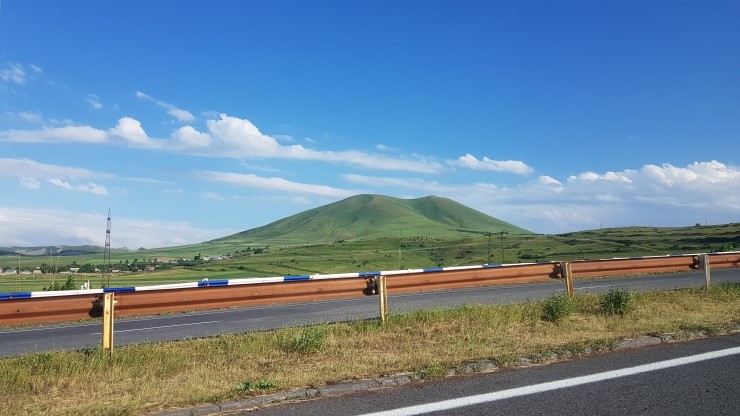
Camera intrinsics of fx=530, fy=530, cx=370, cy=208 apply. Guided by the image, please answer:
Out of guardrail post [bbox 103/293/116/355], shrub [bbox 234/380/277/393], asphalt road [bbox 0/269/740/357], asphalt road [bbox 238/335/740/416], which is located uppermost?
guardrail post [bbox 103/293/116/355]

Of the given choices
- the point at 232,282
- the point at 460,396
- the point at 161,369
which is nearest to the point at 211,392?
the point at 161,369

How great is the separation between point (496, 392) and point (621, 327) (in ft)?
14.4

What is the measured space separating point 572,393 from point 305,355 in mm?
3742

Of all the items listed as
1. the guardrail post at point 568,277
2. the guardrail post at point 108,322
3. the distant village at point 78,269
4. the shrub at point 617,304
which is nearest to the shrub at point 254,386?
the guardrail post at point 108,322

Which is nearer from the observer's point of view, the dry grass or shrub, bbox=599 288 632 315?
the dry grass

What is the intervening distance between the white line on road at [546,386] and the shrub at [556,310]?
288 centimetres

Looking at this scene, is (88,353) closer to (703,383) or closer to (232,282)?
(232,282)

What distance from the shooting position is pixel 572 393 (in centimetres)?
534

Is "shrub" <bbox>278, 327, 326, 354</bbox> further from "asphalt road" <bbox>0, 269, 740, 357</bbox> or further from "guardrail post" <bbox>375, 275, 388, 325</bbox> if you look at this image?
"asphalt road" <bbox>0, 269, 740, 357</bbox>

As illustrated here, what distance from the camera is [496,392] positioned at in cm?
545

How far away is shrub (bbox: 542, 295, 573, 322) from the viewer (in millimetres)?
9672

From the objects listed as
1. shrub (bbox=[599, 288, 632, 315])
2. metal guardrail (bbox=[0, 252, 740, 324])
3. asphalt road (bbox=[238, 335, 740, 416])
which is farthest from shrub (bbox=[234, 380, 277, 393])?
shrub (bbox=[599, 288, 632, 315])

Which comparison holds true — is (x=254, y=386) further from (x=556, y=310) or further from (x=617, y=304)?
(x=617, y=304)

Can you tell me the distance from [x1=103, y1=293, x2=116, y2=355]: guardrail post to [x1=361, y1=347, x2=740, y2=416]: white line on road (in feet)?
16.1
